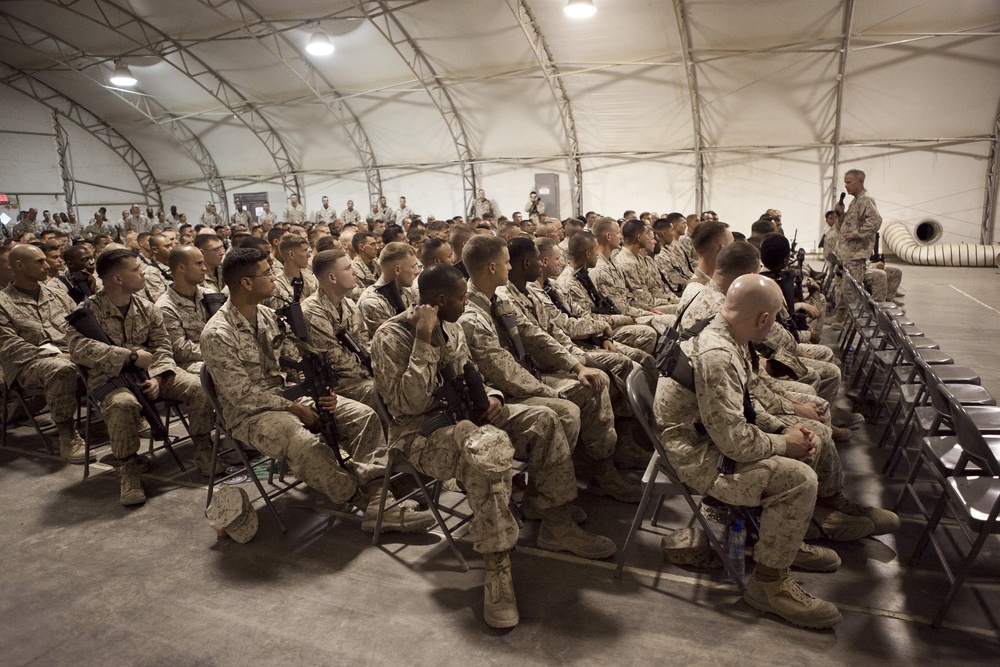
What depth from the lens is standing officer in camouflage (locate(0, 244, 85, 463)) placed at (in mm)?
4484

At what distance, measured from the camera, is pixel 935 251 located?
13188 millimetres

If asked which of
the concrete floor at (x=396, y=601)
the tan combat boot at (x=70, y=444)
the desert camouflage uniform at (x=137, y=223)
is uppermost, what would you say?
the desert camouflage uniform at (x=137, y=223)

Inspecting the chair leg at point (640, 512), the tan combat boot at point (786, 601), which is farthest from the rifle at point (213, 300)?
the tan combat boot at point (786, 601)

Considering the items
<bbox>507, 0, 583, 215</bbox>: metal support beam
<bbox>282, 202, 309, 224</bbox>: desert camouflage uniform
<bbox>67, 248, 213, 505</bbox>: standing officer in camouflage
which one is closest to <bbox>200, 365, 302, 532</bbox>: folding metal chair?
<bbox>67, 248, 213, 505</bbox>: standing officer in camouflage

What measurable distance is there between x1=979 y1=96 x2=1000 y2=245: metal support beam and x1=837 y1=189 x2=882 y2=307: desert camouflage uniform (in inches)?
336

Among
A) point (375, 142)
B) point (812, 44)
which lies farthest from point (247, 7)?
point (812, 44)

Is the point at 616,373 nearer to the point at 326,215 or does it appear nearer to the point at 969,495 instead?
the point at 969,495

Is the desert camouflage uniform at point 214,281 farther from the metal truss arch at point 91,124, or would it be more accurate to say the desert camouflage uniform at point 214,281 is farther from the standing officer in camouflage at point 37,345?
the metal truss arch at point 91,124

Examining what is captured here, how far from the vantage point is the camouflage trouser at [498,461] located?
2658 millimetres

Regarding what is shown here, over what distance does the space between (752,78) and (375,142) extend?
11184 mm

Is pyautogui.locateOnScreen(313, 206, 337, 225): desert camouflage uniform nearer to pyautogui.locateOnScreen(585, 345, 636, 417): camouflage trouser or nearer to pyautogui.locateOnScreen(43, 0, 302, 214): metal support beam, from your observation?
pyautogui.locateOnScreen(43, 0, 302, 214): metal support beam

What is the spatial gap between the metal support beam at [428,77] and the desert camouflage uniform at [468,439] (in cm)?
1295

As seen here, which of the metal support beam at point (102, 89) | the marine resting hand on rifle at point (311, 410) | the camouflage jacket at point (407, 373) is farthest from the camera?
the metal support beam at point (102, 89)

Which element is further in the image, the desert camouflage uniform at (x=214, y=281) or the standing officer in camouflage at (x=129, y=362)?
the desert camouflage uniform at (x=214, y=281)
